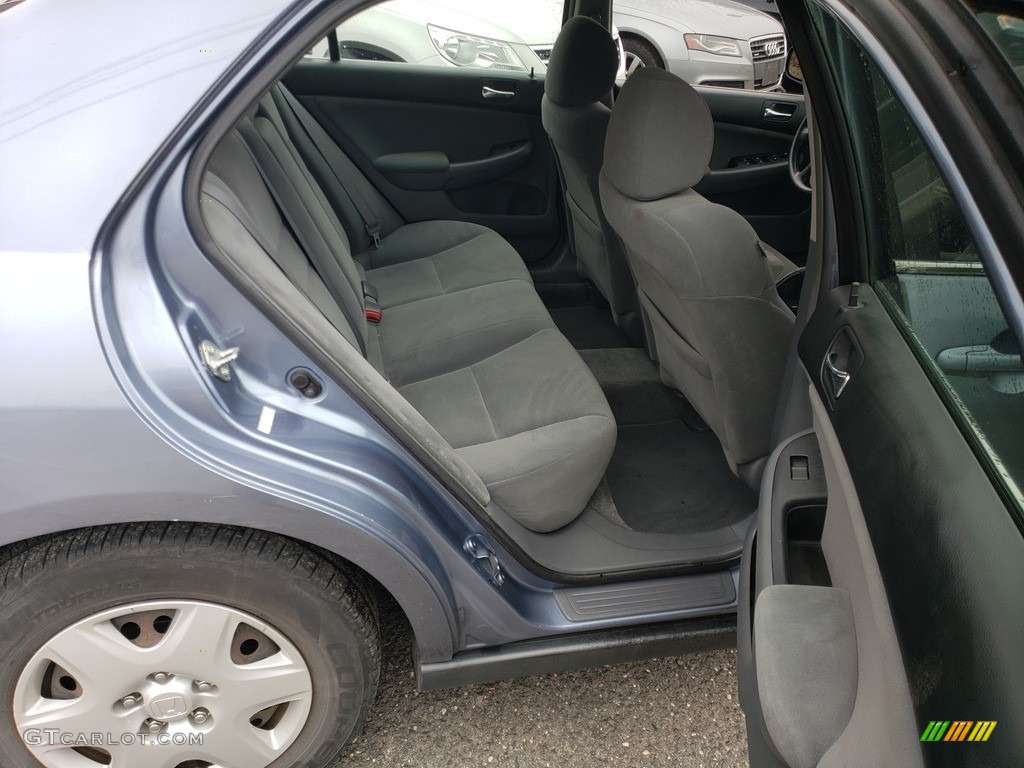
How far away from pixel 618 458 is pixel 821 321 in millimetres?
663

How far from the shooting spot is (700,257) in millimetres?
1539

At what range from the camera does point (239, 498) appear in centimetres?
108

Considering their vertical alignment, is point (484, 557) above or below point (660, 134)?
below

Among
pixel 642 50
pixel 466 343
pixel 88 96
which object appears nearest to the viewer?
pixel 88 96

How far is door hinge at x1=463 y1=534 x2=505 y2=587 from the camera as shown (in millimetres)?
1309

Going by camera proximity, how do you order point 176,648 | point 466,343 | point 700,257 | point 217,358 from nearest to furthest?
point 217,358 < point 176,648 < point 700,257 < point 466,343

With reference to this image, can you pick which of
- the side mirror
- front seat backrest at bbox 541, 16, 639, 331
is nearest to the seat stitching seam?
front seat backrest at bbox 541, 16, 639, 331

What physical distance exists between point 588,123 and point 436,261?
0.62 meters

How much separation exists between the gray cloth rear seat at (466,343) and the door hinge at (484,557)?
13 cm

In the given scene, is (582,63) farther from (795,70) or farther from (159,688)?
(159,688)

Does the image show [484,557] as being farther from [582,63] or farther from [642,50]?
[642,50]

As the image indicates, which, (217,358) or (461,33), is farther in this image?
(461,33)

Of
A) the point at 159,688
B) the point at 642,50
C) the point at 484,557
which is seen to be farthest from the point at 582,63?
the point at 642,50

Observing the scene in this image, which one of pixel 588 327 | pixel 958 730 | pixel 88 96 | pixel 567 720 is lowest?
pixel 567 720
